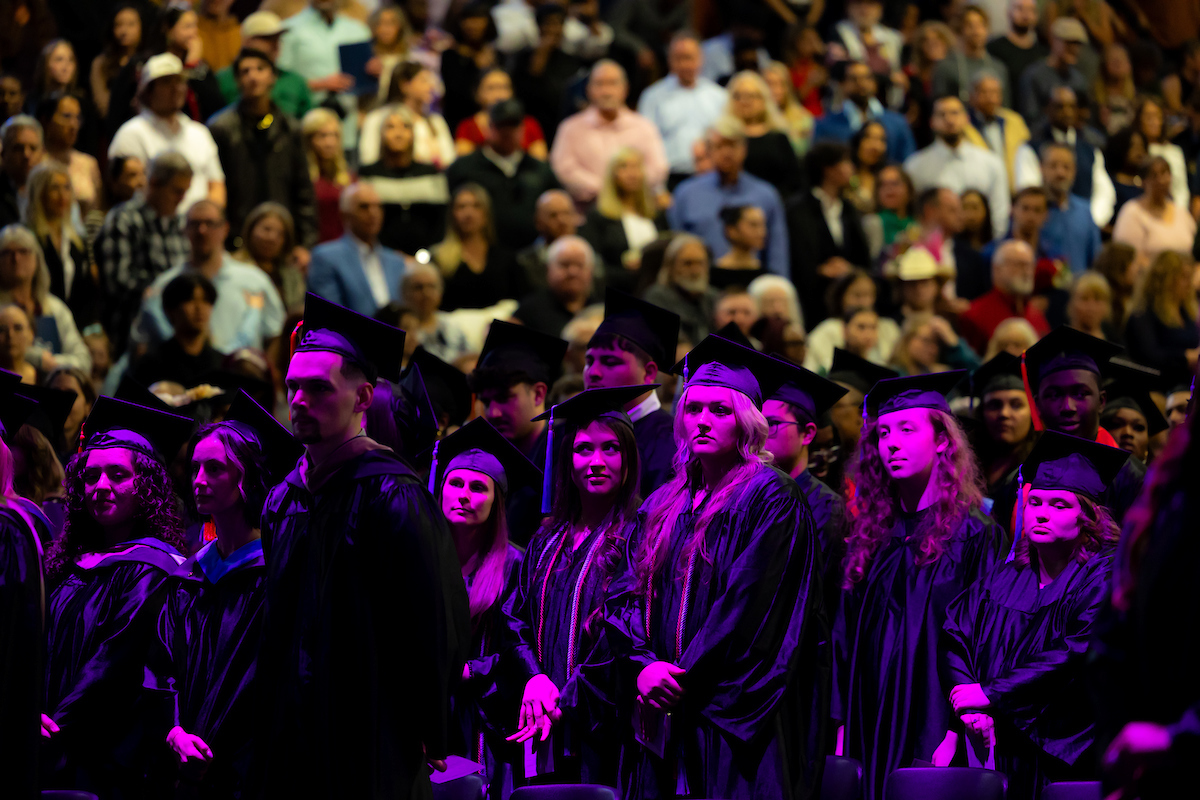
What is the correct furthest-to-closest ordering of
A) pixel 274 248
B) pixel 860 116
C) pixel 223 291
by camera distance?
pixel 860 116, pixel 274 248, pixel 223 291

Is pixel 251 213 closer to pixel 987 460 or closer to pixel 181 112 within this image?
pixel 181 112

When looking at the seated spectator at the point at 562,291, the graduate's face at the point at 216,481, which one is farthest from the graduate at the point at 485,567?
the seated spectator at the point at 562,291

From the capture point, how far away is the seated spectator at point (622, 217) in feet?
33.3

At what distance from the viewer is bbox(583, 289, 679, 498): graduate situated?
5.93 meters

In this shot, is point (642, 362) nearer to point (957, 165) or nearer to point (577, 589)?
point (577, 589)

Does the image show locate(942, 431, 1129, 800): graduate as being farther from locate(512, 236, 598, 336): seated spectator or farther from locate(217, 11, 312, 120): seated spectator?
locate(217, 11, 312, 120): seated spectator

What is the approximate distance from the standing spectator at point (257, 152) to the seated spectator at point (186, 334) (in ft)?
5.43

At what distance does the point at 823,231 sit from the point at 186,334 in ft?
14.9

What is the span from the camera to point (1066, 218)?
36.8 feet

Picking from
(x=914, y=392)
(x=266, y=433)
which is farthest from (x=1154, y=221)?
(x=266, y=433)

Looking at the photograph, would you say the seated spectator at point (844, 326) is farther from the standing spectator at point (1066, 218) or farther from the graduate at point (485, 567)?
the graduate at point (485, 567)

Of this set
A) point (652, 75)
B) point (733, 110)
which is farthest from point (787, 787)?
point (652, 75)

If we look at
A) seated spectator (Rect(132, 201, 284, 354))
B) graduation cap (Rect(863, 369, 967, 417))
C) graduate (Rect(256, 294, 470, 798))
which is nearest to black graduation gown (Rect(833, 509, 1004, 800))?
graduation cap (Rect(863, 369, 967, 417))

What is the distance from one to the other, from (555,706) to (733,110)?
726 centimetres
